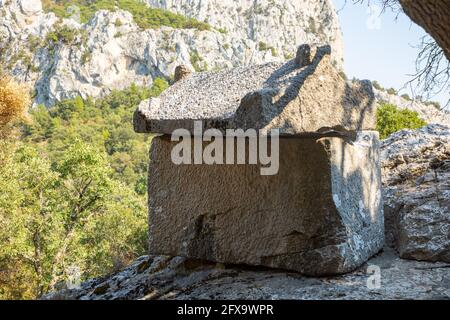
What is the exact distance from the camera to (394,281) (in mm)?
3203

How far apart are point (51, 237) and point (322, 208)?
12570mm

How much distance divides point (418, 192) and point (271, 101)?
2.33 m

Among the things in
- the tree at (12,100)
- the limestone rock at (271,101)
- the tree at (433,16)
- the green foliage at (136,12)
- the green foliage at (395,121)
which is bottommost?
the limestone rock at (271,101)

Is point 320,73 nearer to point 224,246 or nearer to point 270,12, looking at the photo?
point 224,246

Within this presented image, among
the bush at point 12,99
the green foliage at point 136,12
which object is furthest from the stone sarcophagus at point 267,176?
the green foliage at point 136,12

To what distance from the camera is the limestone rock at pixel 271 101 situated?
2654 mm

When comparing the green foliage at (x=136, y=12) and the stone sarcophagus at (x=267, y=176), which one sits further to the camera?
the green foliage at (x=136, y=12)

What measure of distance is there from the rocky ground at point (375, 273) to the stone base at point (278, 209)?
4.8 inches

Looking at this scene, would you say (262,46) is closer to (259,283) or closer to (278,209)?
(278,209)

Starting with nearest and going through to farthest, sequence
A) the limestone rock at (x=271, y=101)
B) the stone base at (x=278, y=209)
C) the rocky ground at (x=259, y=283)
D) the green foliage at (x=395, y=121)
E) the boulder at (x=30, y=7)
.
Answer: the limestone rock at (x=271, y=101), the rocky ground at (x=259, y=283), the stone base at (x=278, y=209), the green foliage at (x=395, y=121), the boulder at (x=30, y=7)

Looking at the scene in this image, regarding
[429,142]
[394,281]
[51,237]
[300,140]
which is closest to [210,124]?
[300,140]

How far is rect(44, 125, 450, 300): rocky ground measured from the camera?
10.1 feet

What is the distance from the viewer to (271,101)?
2.63m

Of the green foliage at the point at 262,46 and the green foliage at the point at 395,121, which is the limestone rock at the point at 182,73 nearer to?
the green foliage at the point at 395,121
